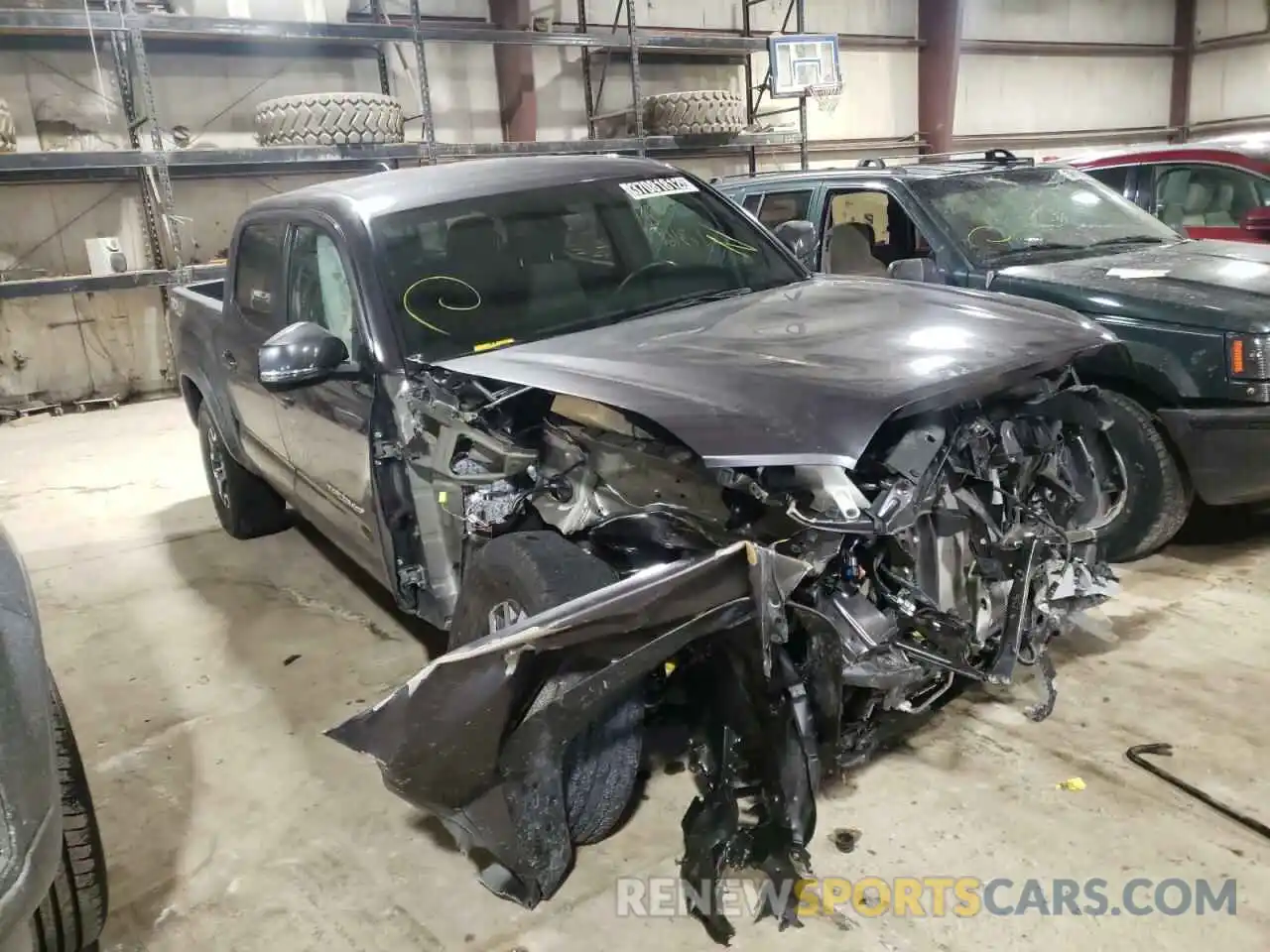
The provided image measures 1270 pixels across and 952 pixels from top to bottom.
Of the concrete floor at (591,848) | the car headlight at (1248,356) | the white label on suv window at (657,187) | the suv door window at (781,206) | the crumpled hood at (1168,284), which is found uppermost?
the white label on suv window at (657,187)

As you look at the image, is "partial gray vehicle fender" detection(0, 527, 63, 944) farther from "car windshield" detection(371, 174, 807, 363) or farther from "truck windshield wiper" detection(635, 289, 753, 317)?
"truck windshield wiper" detection(635, 289, 753, 317)

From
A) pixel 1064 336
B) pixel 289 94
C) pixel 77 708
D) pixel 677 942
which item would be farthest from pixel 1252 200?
pixel 289 94

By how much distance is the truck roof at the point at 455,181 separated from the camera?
308 centimetres

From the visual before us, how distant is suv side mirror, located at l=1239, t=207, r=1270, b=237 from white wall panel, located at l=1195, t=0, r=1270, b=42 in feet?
36.2

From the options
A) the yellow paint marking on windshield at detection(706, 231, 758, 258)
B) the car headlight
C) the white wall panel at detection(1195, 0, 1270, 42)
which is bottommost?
the car headlight

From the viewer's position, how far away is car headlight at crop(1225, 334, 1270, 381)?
3205 mm

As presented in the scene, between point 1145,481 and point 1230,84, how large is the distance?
13905 millimetres

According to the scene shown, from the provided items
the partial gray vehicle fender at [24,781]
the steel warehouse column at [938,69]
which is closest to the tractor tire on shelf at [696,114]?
the steel warehouse column at [938,69]

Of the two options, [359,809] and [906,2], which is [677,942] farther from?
[906,2]

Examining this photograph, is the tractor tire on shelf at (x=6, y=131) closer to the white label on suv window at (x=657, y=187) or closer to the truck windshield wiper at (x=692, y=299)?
the white label on suv window at (x=657, y=187)

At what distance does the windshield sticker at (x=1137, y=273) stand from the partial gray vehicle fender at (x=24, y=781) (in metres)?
3.71

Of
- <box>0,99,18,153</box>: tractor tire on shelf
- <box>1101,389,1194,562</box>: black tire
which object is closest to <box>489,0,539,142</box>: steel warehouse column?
<box>0,99,18,153</box>: tractor tire on shelf

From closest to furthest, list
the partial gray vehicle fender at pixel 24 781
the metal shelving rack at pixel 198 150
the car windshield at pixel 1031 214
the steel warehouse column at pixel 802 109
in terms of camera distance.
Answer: the partial gray vehicle fender at pixel 24 781
the car windshield at pixel 1031 214
the metal shelving rack at pixel 198 150
the steel warehouse column at pixel 802 109

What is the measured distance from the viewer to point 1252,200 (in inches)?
224
